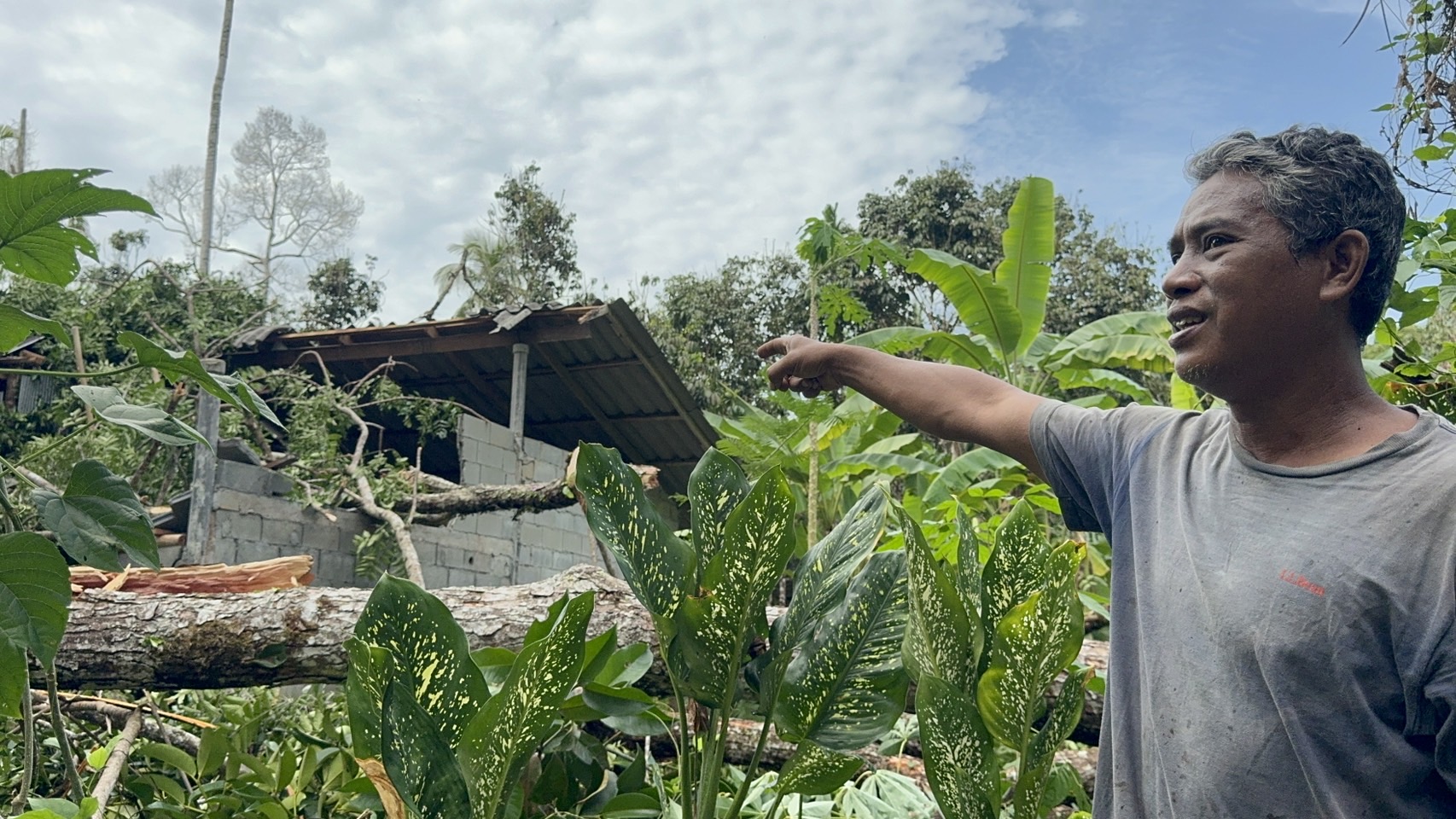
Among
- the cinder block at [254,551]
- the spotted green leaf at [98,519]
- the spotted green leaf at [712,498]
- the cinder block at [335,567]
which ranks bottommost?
the cinder block at [335,567]

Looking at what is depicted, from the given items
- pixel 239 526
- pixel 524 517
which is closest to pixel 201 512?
pixel 239 526

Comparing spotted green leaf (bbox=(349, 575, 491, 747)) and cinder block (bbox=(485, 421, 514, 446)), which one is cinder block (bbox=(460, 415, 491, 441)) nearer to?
Result: cinder block (bbox=(485, 421, 514, 446))

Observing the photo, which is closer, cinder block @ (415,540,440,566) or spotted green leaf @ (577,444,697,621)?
spotted green leaf @ (577,444,697,621)

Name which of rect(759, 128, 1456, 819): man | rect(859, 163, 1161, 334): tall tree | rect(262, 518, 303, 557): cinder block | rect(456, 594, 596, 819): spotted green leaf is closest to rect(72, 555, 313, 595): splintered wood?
rect(456, 594, 596, 819): spotted green leaf

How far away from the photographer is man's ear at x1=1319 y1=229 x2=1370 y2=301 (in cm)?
137

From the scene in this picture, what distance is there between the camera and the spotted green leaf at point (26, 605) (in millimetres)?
1306

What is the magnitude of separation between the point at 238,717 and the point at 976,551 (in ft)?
6.54

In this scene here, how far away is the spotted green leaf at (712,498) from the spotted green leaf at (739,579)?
5 cm

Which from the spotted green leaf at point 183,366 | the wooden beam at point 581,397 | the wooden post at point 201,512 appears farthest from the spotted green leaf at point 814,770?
the wooden beam at point 581,397

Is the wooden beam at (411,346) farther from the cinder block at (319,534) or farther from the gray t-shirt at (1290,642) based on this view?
the gray t-shirt at (1290,642)

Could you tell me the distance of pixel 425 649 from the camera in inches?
44.6

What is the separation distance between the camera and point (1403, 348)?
8.77ft

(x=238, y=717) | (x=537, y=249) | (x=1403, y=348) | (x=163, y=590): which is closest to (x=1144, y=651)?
(x=1403, y=348)

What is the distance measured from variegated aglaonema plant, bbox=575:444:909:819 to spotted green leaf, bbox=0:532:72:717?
0.70 metres
